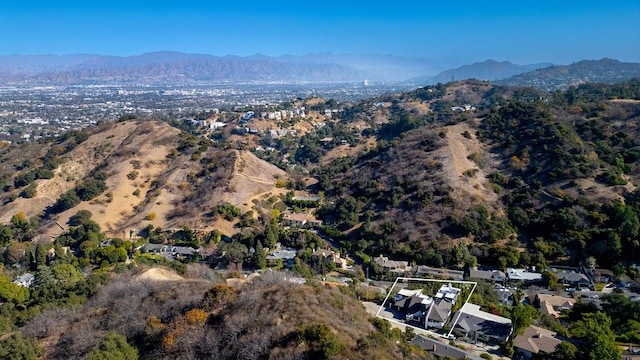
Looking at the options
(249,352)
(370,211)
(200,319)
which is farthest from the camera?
(370,211)

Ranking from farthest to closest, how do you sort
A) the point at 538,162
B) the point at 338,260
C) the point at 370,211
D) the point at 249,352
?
the point at 538,162 → the point at 370,211 → the point at 338,260 → the point at 249,352

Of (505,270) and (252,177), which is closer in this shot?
(505,270)

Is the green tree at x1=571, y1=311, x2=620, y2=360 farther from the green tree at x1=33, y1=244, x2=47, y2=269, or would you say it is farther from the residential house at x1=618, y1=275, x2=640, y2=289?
the green tree at x1=33, y1=244, x2=47, y2=269

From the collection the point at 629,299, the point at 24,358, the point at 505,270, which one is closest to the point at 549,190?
the point at 505,270

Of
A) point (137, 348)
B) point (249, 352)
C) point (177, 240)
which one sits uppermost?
point (249, 352)

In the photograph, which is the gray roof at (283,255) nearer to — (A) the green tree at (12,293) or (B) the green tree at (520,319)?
(A) the green tree at (12,293)

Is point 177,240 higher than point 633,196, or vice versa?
point 633,196

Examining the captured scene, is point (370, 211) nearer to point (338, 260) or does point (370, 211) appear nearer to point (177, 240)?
point (338, 260)

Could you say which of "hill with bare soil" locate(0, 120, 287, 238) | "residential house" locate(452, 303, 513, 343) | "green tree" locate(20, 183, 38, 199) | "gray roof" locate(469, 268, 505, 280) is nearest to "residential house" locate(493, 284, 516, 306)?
"gray roof" locate(469, 268, 505, 280)
